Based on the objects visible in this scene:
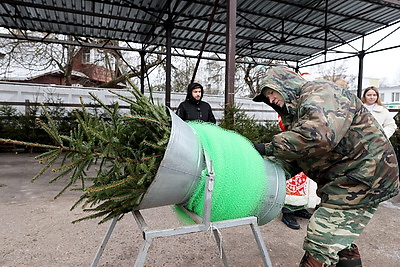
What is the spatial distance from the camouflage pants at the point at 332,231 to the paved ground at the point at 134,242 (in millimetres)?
892

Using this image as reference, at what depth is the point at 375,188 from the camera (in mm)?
1564

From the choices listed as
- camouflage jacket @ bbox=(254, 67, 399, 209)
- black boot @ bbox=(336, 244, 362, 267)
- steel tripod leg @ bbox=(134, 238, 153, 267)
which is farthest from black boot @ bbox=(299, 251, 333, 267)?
steel tripod leg @ bbox=(134, 238, 153, 267)

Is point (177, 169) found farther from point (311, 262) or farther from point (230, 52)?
point (230, 52)

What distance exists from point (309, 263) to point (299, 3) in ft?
23.5

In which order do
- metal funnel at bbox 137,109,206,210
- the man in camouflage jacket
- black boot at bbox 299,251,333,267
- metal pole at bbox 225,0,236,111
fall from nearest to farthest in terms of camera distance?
metal funnel at bbox 137,109,206,210 → the man in camouflage jacket → black boot at bbox 299,251,333,267 → metal pole at bbox 225,0,236,111

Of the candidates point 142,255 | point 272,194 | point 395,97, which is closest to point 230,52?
point 272,194

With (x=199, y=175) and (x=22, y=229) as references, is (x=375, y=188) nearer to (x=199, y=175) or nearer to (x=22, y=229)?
(x=199, y=175)

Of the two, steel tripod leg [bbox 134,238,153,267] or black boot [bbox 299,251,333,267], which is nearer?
steel tripod leg [bbox 134,238,153,267]

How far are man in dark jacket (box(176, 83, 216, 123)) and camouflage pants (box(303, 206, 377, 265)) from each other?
259cm

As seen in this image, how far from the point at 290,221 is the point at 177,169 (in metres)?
2.52

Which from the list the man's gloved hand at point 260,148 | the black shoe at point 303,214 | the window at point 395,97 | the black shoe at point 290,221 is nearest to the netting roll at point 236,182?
the man's gloved hand at point 260,148

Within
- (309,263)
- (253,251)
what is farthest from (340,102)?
(253,251)

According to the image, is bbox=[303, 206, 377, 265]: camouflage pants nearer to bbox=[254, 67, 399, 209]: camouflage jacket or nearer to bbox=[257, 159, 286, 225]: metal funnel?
bbox=[254, 67, 399, 209]: camouflage jacket

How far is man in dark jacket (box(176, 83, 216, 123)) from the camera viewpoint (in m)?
4.11
